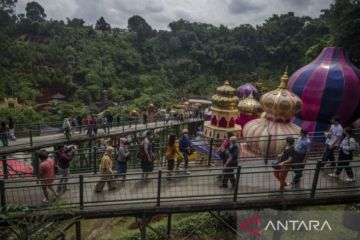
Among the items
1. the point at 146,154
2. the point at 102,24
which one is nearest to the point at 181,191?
the point at 146,154

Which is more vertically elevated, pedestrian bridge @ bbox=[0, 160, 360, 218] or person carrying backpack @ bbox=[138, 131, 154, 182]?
person carrying backpack @ bbox=[138, 131, 154, 182]

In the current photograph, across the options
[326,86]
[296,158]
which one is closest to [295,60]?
[326,86]

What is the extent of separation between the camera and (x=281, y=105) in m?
14.4

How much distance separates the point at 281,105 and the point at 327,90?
2786 millimetres

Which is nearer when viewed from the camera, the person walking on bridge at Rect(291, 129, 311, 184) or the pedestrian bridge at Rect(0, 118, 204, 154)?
the person walking on bridge at Rect(291, 129, 311, 184)

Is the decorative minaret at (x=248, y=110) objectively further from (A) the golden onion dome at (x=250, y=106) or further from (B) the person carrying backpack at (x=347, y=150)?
(B) the person carrying backpack at (x=347, y=150)

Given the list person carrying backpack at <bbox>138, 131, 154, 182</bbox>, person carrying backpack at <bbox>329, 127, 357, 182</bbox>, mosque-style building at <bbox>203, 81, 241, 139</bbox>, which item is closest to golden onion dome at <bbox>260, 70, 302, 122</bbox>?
mosque-style building at <bbox>203, 81, 241, 139</bbox>

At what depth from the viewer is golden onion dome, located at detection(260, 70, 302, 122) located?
14.4 meters

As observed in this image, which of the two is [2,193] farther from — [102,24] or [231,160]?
[102,24]

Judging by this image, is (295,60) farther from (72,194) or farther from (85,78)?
(72,194)

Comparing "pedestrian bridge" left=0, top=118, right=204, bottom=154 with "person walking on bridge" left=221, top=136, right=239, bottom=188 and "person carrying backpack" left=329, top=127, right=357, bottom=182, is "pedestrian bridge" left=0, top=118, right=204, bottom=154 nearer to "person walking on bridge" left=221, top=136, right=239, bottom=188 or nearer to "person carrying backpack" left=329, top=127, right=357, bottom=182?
"person walking on bridge" left=221, top=136, right=239, bottom=188

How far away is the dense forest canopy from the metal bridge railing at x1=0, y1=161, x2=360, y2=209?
46.9ft

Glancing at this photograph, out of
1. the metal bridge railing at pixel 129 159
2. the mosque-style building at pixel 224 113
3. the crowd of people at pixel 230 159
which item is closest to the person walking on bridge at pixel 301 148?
the crowd of people at pixel 230 159

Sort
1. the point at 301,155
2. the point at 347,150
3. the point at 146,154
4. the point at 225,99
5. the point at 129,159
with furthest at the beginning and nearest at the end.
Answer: the point at 225,99, the point at 129,159, the point at 146,154, the point at 347,150, the point at 301,155
